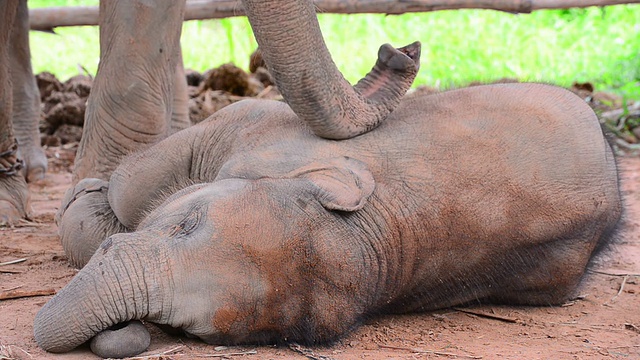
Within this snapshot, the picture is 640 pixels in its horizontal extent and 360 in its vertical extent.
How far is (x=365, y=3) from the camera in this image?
6867 mm

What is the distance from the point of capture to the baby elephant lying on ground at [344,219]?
2564 millimetres

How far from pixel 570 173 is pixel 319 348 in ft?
3.06

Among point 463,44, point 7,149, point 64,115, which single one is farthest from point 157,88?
point 463,44

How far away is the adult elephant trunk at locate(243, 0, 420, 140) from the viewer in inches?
111

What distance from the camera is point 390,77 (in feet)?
10.3

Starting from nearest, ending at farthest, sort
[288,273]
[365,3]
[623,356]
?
[288,273] < [623,356] < [365,3]

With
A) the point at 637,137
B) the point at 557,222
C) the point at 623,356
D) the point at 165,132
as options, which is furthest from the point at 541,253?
the point at 637,137

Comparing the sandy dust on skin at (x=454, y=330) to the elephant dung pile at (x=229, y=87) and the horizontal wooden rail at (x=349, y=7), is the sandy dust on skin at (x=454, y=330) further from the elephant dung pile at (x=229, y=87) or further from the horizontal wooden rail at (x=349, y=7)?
the elephant dung pile at (x=229, y=87)

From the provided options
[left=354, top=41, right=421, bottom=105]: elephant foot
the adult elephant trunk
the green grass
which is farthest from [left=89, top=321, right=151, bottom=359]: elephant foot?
the green grass

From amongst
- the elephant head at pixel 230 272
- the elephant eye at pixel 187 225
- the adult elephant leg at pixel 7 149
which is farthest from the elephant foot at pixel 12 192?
the elephant eye at pixel 187 225

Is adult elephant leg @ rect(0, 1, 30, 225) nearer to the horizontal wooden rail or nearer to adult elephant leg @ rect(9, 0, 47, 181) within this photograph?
adult elephant leg @ rect(9, 0, 47, 181)

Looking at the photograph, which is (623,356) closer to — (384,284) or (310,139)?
(384,284)

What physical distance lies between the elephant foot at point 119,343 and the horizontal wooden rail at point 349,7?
4334 mm

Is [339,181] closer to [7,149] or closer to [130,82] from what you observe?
[130,82]
